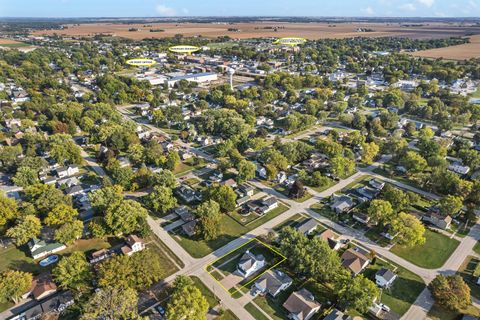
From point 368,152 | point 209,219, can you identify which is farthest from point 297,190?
point 368,152

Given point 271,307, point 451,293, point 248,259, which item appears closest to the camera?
point 451,293

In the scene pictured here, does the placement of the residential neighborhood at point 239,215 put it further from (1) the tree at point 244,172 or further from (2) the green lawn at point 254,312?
(1) the tree at point 244,172

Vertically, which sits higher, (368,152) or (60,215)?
(368,152)

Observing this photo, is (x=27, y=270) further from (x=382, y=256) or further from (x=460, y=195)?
(x=460, y=195)

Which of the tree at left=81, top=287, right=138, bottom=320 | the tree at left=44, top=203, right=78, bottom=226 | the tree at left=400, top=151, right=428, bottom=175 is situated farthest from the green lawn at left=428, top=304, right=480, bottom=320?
the tree at left=44, top=203, right=78, bottom=226

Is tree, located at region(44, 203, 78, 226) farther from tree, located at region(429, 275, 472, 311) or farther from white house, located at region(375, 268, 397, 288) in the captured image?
tree, located at region(429, 275, 472, 311)

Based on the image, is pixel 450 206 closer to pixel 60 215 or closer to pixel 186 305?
pixel 186 305
